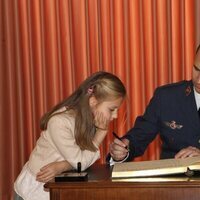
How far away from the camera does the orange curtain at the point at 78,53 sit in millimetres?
3213

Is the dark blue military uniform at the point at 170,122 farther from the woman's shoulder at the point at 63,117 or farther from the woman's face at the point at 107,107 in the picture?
the woman's shoulder at the point at 63,117

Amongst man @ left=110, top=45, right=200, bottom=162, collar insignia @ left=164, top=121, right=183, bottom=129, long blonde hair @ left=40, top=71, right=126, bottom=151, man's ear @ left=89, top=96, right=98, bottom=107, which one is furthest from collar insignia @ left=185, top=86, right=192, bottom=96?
man's ear @ left=89, top=96, right=98, bottom=107

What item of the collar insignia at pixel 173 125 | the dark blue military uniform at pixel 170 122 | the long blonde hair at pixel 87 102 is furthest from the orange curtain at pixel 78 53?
the long blonde hair at pixel 87 102

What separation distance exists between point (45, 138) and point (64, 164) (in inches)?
8.8

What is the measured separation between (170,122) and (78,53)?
1.12 metres

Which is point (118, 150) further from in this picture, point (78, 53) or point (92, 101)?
point (78, 53)

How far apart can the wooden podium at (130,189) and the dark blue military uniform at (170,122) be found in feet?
2.35

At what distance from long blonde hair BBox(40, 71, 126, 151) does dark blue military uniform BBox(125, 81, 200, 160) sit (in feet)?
1.02

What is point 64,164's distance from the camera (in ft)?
6.47

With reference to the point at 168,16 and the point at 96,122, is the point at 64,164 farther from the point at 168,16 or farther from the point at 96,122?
the point at 168,16

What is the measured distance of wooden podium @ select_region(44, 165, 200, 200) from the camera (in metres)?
1.56

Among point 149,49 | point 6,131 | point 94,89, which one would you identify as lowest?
point 6,131

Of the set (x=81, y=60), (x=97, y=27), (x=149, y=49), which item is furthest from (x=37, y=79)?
(x=149, y=49)

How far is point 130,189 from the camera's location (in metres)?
1.58
